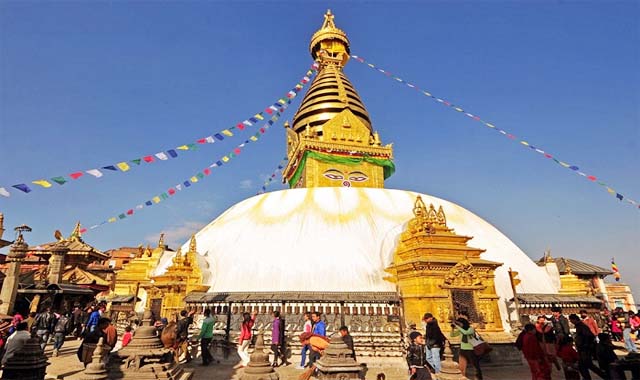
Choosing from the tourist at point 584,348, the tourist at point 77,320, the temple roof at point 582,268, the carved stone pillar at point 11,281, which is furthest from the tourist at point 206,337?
the temple roof at point 582,268

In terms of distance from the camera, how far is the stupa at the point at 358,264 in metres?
10.4

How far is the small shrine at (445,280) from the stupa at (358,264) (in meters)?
0.03

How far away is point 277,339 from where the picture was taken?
871 centimetres

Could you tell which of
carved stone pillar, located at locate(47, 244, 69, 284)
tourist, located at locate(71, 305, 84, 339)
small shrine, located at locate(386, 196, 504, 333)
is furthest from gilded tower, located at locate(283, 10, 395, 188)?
carved stone pillar, located at locate(47, 244, 69, 284)

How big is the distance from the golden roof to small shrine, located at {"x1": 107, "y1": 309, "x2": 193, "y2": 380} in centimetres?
2082

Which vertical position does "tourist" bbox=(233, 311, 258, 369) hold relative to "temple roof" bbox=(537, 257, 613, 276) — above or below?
below

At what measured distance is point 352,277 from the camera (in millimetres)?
12469

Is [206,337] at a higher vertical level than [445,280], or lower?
lower

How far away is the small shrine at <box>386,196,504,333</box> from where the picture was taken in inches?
401

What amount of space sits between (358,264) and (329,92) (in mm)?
17781

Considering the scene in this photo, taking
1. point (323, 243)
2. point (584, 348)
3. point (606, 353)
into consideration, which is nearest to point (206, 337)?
point (323, 243)

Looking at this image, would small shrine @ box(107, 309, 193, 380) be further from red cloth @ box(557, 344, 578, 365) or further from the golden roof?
the golden roof

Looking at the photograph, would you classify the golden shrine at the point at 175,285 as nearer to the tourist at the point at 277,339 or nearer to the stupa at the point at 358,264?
the stupa at the point at 358,264

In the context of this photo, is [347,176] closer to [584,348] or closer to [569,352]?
[584,348]
